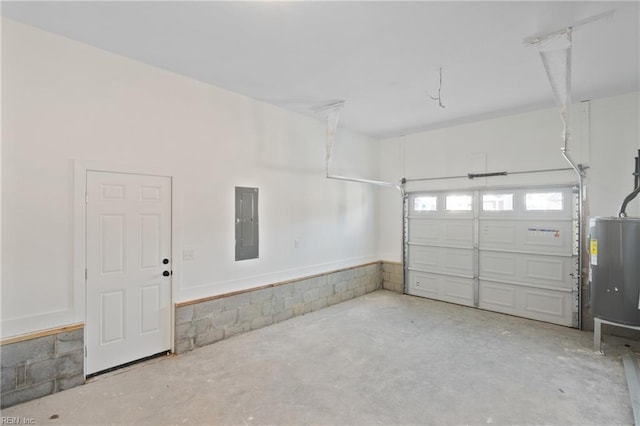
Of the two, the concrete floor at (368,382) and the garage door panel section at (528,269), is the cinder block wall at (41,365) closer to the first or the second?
the concrete floor at (368,382)

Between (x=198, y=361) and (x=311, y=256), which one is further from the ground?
(x=311, y=256)

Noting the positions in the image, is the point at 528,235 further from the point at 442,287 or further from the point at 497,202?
the point at 442,287

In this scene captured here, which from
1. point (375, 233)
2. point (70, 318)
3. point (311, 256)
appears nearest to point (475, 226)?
point (375, 233)

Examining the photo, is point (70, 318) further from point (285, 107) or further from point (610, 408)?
point (610, 408)

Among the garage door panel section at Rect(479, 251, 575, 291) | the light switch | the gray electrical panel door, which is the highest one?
the gray electrical panel door

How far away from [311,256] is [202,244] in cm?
198

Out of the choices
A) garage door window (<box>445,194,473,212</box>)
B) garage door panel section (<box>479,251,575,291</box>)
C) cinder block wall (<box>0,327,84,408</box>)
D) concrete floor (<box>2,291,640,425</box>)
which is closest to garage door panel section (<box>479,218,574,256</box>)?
garage door panel section (<box>479,251,575,291</box>)

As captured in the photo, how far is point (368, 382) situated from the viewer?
3.02 metres

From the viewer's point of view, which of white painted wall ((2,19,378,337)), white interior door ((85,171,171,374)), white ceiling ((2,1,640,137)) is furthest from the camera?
white interior door ((85,171,171,374))

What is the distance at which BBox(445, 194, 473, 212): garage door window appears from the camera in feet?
18.5

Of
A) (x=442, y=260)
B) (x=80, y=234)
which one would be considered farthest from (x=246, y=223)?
(x=442, y=260)

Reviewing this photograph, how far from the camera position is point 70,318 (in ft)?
9.58

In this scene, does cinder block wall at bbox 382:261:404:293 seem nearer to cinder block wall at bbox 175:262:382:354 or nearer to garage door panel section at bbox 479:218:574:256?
cinder block wall at bbox 175:262:382:354

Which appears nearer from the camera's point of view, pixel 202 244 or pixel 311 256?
pixel 202 244
